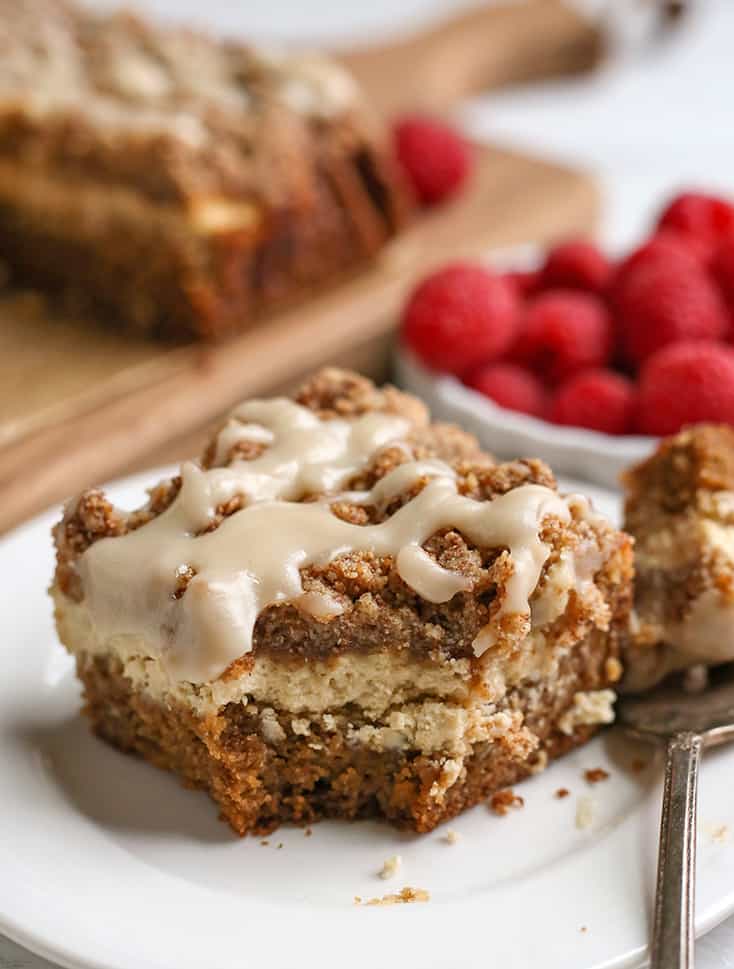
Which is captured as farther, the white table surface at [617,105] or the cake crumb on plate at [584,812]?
the white table surface at [617,105]

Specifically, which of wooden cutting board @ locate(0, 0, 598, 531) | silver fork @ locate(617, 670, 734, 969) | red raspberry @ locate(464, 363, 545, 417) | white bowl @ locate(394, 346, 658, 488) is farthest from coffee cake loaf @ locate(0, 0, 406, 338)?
silver fork @ locate(617, 670, 734, 969)

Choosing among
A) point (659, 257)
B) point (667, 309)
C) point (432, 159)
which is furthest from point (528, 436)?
point (432, 159)

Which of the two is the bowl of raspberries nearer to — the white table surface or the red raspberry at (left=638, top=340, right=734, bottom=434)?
the red raspberry at (left=638, top=340, right=734, bottom=434)

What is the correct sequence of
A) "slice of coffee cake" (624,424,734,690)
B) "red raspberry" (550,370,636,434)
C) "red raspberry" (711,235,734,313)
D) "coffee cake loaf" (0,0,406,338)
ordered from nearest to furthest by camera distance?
"slice of coffee cake" (624,424,734,690), "red raspberry" (550,370,636,434), "red raspberry" (711,235,734,313), "coffee cake loaf" (0,0,406,338)

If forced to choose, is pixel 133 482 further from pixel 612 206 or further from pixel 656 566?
pixel 612 206

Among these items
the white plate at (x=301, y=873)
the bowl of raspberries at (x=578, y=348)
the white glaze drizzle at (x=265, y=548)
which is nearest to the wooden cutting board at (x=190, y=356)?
the bowl of raspberries at (x=578, y=348)

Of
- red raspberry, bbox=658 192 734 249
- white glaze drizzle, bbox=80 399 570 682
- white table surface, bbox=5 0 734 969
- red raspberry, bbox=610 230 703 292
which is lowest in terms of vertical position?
white table surface, bbox=5 0 734 969

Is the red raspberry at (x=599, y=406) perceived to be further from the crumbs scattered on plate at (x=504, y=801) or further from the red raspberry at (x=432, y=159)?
the red raspberry at (x=432, y=159)
